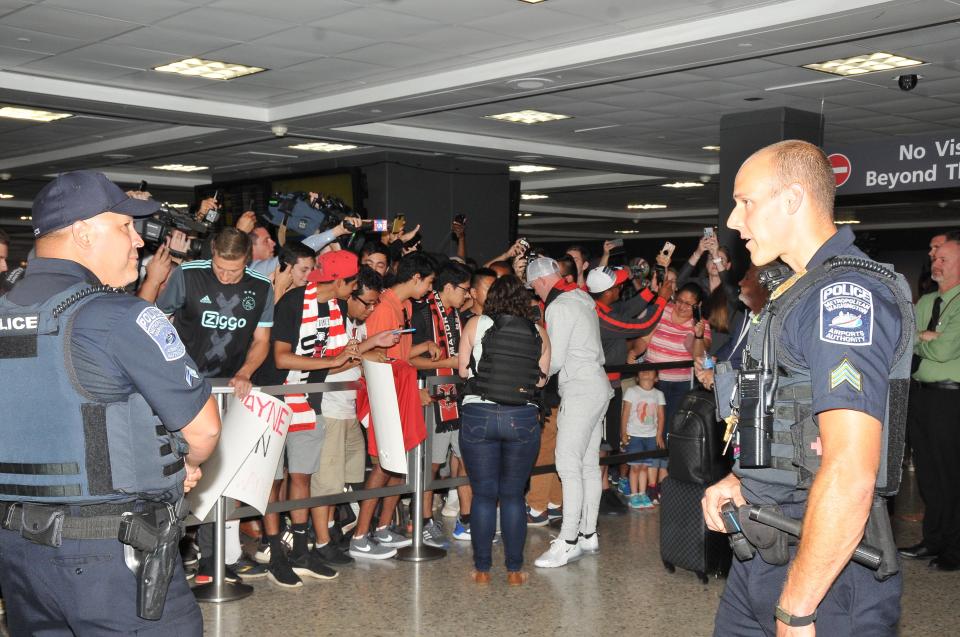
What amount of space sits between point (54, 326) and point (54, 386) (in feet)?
0.45

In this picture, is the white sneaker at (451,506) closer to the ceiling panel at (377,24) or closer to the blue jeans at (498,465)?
the blue jeans at (498,465)

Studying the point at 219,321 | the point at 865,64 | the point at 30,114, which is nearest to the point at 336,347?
the point at 219,321

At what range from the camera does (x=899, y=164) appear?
26.6ft

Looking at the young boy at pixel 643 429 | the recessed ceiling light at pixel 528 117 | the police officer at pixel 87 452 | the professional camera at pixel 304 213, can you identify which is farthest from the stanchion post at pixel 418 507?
the recessed ceiling light at pixel 528 117

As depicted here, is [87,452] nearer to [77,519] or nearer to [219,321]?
A: [77,519]

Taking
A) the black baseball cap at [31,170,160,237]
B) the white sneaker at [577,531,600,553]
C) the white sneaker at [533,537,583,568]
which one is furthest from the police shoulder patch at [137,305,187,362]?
the white sneaker at [577,531,600,553]

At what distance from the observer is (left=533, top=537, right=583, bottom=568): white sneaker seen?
19.1ft

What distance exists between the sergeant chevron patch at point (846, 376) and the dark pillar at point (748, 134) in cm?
716

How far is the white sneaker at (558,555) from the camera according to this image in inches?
229

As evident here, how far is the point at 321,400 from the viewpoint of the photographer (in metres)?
5.70

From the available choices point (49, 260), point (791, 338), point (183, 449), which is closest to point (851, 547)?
point (791, 338)

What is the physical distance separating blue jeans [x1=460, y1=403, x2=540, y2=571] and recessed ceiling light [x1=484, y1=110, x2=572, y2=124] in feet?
17.7

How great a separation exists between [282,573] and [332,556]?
1.56 ft

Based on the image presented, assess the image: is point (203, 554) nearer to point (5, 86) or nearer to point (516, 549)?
point (516, 549)
